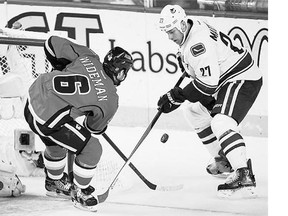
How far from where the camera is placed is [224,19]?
5645 mm

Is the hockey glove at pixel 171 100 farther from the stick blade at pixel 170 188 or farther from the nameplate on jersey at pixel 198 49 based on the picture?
the stick blade at pixel 170 188

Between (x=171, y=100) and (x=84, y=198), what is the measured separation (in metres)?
0.63

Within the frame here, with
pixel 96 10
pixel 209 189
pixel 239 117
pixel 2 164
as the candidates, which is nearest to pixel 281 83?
pixel 239 117

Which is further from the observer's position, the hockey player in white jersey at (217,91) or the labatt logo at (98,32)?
the labatt logo at (98,32)

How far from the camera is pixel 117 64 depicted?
17.9 ft

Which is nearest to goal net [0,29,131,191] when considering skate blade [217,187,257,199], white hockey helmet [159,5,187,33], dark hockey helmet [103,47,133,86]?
dark hockey helmet [103,47,133,86]

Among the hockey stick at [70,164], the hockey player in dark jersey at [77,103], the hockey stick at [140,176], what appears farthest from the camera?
the hockey stick at [140,176]

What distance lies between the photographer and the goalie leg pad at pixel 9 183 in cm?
565

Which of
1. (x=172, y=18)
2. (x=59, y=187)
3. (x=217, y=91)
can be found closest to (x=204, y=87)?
(x=217, y=91)

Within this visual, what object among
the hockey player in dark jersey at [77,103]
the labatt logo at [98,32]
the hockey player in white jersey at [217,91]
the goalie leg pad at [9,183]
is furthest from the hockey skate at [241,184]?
the goalie leg pad at [9,183]

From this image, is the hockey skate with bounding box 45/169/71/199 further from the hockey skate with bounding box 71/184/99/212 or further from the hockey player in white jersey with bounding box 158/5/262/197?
the hockey player in white jersey with bounding box 158/5/262/197

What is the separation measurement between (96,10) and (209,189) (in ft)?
3.42

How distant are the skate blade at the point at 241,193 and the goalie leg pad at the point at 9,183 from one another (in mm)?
981

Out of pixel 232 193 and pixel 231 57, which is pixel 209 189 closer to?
pixel 232 193
